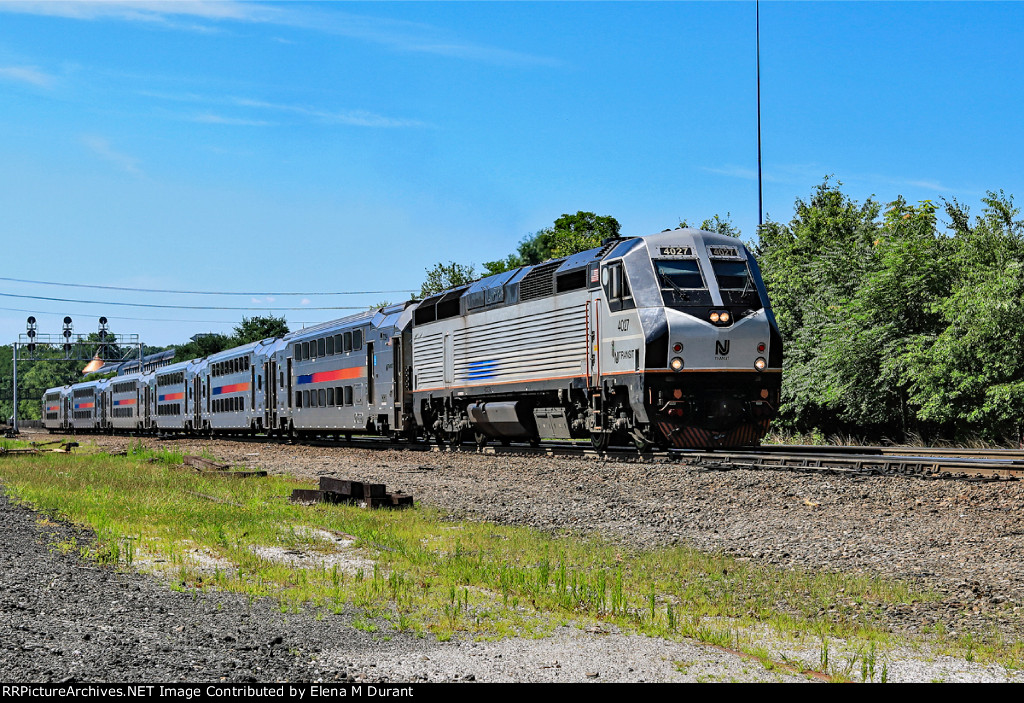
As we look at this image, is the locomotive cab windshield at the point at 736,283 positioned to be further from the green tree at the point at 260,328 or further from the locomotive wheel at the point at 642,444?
the green tree at the point at 260,328

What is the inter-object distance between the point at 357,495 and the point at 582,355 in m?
7.18

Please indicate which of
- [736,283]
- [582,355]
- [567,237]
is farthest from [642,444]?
[567,237]

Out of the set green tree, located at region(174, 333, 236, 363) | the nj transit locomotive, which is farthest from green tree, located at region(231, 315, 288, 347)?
the nj transit locomotive

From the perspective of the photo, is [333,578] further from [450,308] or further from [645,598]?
[450,308]

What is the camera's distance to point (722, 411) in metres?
18.8

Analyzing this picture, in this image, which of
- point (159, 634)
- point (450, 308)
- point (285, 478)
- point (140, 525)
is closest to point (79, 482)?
point (285, 478)

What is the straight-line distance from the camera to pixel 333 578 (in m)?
8.70

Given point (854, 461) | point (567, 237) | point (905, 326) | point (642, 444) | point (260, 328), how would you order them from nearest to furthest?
point (854, 461) → point (642, 444) → point (905, 326) → point (567, 237) → point (260, 328)

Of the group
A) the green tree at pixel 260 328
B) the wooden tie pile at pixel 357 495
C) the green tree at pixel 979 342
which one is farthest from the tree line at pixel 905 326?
the green tree at pixel 260 328

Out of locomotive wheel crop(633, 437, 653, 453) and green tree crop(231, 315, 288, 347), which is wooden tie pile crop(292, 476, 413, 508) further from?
green tree crop(231, 315, 288, 347)

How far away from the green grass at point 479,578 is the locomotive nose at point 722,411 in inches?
271

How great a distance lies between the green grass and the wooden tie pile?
0.41m

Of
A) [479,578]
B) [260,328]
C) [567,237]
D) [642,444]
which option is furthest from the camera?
[260,328]

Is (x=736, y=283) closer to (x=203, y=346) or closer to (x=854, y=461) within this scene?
(x=854, y=461)
